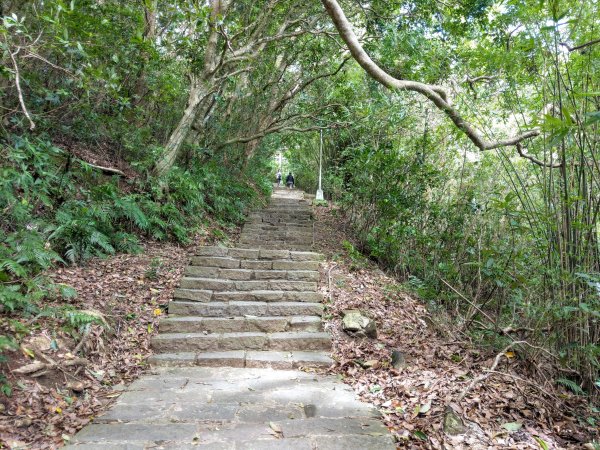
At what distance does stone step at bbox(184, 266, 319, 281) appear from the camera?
5770 millimetres

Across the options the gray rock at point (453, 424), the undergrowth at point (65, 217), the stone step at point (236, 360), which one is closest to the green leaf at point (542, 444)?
the gray rock at point (453, 424)

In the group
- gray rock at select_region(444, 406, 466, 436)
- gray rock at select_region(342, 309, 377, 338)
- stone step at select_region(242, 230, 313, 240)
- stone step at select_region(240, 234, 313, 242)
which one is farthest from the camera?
stone step at select_region(242, 230, 313, 240)

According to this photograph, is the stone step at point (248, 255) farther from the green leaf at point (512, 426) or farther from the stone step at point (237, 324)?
the green leaf at point (512, 426)

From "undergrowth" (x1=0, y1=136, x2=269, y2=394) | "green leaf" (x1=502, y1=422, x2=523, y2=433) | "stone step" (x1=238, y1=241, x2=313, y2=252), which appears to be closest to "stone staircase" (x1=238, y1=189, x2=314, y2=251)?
"stone step" (x1=238, y1=241, x2=313, y2=252)

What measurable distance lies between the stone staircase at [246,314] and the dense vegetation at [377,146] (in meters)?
1.24

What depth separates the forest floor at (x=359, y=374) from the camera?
265 centimetres

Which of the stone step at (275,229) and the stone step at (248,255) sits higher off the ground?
the stone step at (275,229)

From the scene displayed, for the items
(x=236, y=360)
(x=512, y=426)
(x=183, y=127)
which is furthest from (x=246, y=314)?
(x=183, y=127)

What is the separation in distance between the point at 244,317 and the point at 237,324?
0.15 metres

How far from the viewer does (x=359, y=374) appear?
3.84 meters

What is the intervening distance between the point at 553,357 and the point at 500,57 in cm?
280

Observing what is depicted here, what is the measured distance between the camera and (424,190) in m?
6.85

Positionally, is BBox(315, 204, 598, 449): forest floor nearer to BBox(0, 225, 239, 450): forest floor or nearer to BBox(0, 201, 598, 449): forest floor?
BBox(0, 201, 598, 449): forest floor

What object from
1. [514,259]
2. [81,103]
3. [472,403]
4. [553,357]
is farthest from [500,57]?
[81,103]
